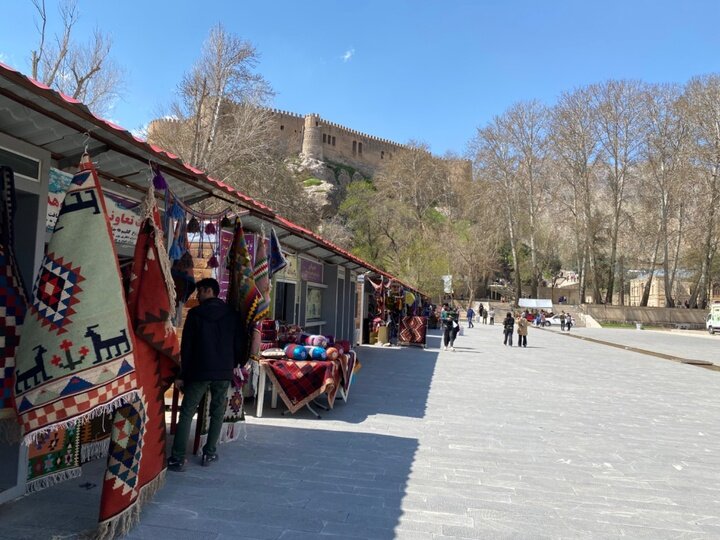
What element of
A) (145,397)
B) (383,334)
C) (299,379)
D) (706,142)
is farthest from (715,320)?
(145,397)

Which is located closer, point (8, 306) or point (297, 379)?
point (8, 306)

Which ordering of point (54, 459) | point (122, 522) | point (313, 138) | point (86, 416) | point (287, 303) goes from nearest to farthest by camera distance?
point (86, 416) → point (122, 522) → point (54, 459) → point (287, 303) → point (313, 138)

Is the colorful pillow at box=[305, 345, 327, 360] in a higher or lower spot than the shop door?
lower

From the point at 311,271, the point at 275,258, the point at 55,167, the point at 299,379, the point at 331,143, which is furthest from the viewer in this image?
the point at 331,143

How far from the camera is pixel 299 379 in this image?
671cm

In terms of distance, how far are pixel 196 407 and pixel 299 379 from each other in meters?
2.38

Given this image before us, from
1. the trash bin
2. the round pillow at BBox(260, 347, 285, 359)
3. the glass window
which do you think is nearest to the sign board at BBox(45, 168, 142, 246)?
the round pillow at BBox(260, 347, 285, 359)

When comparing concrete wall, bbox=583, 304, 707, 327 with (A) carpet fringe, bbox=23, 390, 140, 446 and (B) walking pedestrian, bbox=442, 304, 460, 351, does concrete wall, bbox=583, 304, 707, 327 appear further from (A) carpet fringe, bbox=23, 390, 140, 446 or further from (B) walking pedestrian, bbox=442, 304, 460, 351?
(A) carpet fringe, bbox=23, 390, 140, 446

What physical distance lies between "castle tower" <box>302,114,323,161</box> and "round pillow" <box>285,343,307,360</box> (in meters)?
69.9

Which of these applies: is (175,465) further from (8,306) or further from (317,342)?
(317,342)

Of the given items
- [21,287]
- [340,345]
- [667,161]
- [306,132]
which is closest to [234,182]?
[340,345]

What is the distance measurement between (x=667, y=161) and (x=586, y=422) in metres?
47.7

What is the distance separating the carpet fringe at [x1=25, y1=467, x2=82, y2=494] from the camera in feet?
12.4

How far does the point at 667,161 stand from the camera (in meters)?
47.2
